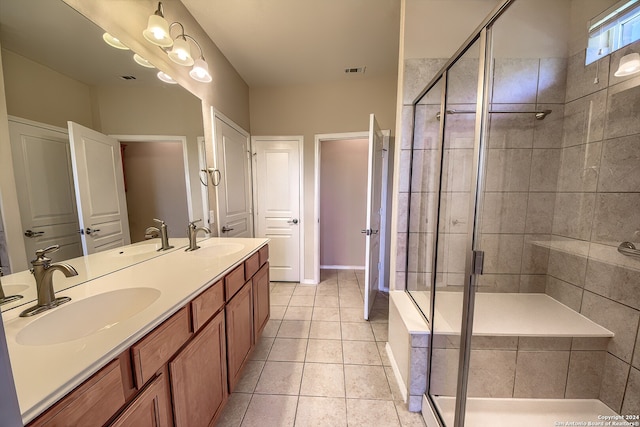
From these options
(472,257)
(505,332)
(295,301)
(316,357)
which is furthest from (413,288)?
(295,301)

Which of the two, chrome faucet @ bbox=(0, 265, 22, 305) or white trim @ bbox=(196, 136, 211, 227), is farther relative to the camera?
white trim @ bbox=(196, 136, 211, 227)

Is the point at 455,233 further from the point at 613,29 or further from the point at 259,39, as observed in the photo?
the point at 259,39

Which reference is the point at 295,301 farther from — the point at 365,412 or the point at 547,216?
the point at 547,216

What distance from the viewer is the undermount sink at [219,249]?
68.2 inches

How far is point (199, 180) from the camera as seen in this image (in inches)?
75.2

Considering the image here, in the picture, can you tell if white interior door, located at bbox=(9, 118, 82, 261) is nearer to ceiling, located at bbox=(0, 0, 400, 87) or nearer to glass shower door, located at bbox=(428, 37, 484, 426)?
ceiling, located at bbox=(0, 0, 400, 87)

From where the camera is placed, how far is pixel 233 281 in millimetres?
1384

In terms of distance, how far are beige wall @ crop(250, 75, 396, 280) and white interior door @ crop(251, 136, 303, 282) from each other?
124mm

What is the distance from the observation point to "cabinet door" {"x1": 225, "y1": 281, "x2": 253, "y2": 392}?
1.33 m

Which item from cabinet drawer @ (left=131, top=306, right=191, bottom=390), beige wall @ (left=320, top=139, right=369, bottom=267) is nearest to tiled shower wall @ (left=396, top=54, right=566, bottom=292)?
cabinet drawer @ (left=131, top=306, right=191, bottom=390)

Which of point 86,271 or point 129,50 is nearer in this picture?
point 86,271

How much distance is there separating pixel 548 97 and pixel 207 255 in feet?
8.58

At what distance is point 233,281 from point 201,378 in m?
0.48

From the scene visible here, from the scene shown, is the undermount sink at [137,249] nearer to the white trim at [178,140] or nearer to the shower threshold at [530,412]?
the white trim at [178,140]
